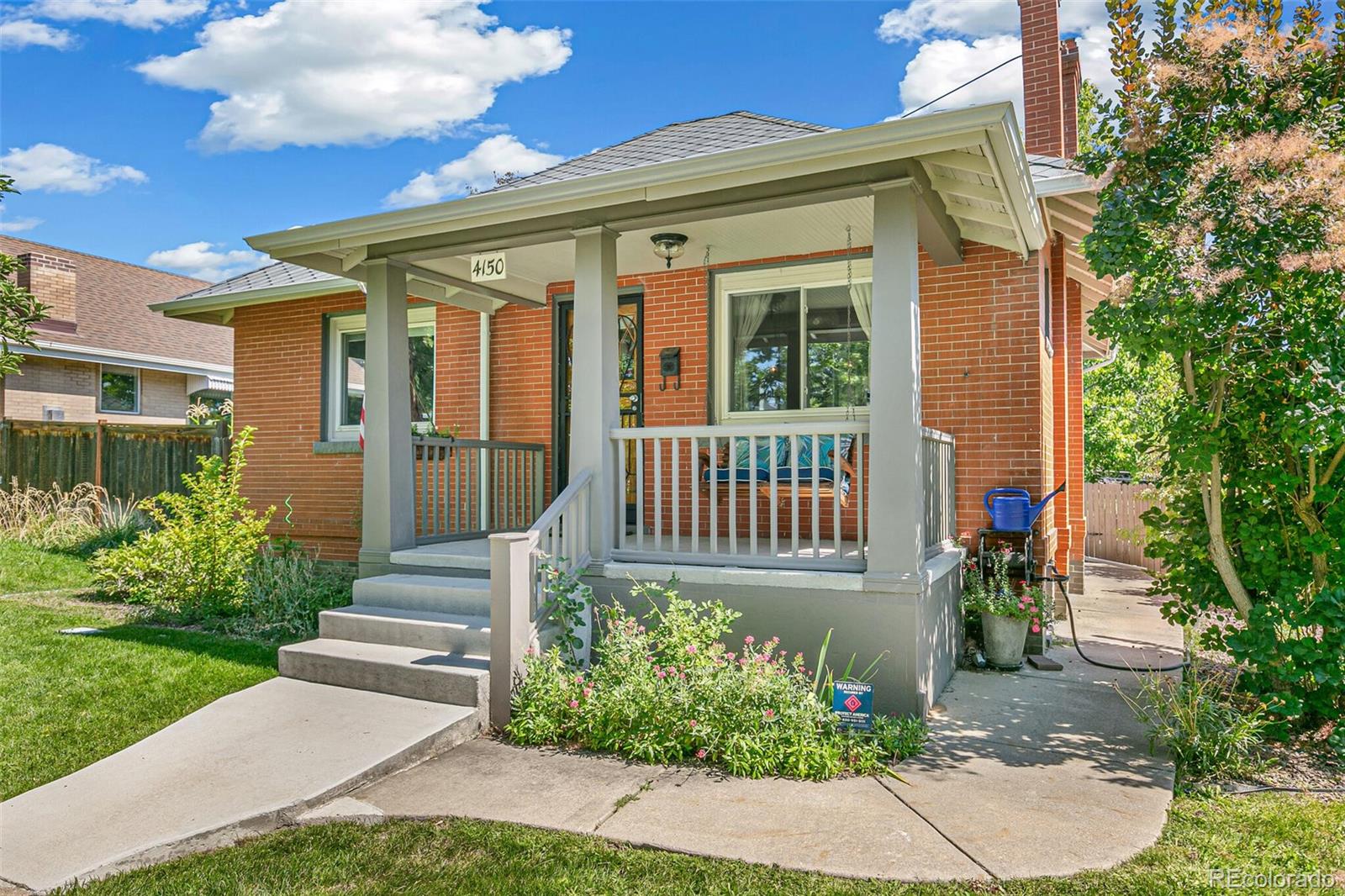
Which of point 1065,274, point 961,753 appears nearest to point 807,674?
point 961,753

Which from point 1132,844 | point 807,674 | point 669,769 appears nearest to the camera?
point 1132,844

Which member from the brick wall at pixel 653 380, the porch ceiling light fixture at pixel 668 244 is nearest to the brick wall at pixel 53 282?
the brick wall at pixel 653 380

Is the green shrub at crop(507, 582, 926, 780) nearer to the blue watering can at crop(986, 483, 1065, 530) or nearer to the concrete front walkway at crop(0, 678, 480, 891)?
the concrete front walkway at crop(0, 678, 480, 891)

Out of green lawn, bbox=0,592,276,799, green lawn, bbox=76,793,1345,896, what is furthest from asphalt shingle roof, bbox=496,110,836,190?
green lawn, bbox=76,793,1345,896

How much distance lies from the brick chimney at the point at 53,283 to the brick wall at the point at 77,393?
37.6 inches

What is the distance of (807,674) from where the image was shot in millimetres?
4715

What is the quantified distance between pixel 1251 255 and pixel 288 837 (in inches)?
212

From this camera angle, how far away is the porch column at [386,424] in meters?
6.08

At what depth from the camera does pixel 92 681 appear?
5.13m

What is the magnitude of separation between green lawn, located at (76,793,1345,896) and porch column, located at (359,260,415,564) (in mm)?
3035

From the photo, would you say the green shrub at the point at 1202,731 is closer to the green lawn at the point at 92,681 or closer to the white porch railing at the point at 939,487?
the white porch railing at the point at 939,487

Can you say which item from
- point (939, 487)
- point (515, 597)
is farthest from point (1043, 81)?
point (515, 597)

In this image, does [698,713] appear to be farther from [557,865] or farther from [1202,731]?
[1202,731]

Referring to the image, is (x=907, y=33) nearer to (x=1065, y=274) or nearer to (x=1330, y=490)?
(x=1065, y=274)
